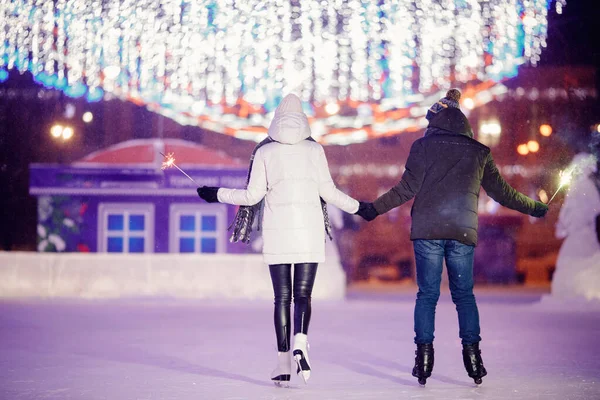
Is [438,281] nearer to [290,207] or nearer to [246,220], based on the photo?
[290,207]

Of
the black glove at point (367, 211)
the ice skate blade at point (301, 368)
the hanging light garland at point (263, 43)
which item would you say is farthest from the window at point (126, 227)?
the ice skate blade at point (301, 368)

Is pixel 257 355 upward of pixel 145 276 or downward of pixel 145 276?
downward

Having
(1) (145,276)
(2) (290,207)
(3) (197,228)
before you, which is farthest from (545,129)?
(2) (290,207)

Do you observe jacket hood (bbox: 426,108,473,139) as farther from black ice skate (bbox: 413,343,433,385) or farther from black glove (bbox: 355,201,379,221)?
black ice skate (bbox: 413,343,433,385)

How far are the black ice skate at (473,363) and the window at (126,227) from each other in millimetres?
10630

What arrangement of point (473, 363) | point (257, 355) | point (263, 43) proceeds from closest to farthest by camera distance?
point (473, 363), point (257, 355), point (263, 43)

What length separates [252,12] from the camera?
1133 cm

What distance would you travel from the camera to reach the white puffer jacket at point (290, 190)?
16.8 ft

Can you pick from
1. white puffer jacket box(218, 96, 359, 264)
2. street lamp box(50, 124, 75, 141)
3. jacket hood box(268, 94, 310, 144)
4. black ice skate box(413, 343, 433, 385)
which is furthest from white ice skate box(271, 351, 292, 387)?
street lamp box(50, 124, 75, 141)

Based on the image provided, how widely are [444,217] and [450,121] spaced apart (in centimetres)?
54

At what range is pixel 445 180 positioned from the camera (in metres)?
5.09

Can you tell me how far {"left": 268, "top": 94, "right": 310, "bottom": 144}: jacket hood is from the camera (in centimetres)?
513

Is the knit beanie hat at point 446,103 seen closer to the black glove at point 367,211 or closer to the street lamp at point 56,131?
the black glove at point 367,211

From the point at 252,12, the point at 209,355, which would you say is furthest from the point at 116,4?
the point at 209,355
